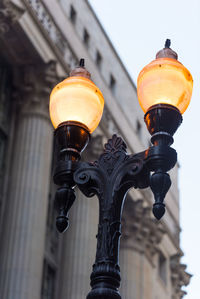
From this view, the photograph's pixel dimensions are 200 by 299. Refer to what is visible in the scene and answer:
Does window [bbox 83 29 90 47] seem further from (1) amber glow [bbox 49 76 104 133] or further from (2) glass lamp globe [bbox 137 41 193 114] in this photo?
(2) glass lamp globe [bbox 137 41 193 114]

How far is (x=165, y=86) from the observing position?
25.2ft

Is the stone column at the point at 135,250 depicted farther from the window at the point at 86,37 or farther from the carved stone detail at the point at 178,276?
the window at the point at 86,37

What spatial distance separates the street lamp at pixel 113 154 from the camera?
7.31 m

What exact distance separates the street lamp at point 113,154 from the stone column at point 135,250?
81.3 ft

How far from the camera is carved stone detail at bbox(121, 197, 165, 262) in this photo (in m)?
33.4

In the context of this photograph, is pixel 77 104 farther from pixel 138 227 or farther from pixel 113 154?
pixel 138 227

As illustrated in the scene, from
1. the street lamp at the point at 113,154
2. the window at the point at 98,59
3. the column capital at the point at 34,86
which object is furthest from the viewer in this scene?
the window at the point at 98,59

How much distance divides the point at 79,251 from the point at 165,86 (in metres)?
18.3

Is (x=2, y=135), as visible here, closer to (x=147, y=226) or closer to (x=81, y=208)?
(x=81, y=208)

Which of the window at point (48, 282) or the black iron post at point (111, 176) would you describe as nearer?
the black iron post at point (111, 176)

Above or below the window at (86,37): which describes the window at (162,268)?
below

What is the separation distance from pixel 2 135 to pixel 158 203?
55.8 ft

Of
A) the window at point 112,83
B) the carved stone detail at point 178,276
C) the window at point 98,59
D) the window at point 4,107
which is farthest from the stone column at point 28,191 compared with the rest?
the carved stone detail at point 178,276

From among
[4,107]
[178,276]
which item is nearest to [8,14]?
[4,107]
